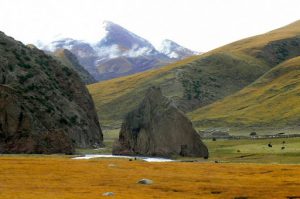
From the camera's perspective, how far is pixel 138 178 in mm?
80375

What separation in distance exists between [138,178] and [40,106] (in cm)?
7359

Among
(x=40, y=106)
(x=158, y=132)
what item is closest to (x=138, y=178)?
(x=158, y=132)

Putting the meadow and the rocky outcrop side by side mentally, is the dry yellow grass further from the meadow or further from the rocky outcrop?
A: the rocky outcrop

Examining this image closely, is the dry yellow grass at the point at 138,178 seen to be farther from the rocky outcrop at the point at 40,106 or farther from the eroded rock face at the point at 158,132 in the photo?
the eroded rock face at the point at 158,132

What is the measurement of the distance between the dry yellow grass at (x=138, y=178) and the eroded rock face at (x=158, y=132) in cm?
2876

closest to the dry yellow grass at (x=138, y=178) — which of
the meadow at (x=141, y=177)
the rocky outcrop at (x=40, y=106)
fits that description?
the meadow at (x=141, y=177)

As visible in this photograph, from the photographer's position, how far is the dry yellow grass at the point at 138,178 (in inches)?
2461

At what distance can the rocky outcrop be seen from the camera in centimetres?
13150

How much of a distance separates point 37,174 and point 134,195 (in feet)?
88.4

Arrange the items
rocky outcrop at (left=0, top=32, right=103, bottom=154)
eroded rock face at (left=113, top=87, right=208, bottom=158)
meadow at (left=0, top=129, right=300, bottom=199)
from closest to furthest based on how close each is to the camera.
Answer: meadow at (left=0, top=129, right=300, bottom=199) < rocky outcrop at (left=0, top=32, right=103, bottom=154) < eroded rock face at (left=113, top=87, right=208, bottom=158)

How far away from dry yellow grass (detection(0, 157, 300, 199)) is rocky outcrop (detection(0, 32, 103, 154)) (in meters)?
28.4

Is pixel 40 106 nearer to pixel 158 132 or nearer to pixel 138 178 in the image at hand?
pixel 158 132

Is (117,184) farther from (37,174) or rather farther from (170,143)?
(170,143)

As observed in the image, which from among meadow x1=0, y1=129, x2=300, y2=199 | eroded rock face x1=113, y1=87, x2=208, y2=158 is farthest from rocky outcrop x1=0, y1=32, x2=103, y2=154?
meadow x1=0, y1=129, x2=300, y2=199
